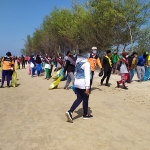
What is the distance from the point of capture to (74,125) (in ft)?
15.3

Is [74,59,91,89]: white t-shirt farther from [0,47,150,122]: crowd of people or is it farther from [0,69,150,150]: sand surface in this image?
[0,69,150,150]: sand surface

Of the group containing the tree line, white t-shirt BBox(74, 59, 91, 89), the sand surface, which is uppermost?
the tree line

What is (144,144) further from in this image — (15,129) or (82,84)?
(15,129)

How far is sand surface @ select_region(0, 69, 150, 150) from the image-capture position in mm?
3756

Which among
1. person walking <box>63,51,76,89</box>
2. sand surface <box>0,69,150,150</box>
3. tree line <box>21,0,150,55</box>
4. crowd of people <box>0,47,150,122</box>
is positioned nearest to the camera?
sand surface <box>0,69,150,150</box>

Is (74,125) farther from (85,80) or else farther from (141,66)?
(141,66)

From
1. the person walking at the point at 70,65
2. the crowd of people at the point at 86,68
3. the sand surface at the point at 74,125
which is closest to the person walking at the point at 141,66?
the crowd of people at the point at 86,68

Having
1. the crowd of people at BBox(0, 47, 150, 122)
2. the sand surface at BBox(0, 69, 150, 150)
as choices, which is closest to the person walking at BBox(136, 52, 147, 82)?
the crowd of people at BBox(0, 47, 150, 122)

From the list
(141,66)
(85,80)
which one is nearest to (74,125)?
(85,80)

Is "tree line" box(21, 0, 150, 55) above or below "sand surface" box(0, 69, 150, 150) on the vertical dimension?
above

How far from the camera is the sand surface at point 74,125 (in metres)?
3.76

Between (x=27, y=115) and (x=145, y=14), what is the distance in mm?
18052

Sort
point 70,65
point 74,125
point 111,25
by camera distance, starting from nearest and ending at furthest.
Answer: point 74,125 → point 70,65 → point 111,25

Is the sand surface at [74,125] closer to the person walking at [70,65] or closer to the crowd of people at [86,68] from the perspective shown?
the crowd of people at [86,68]
